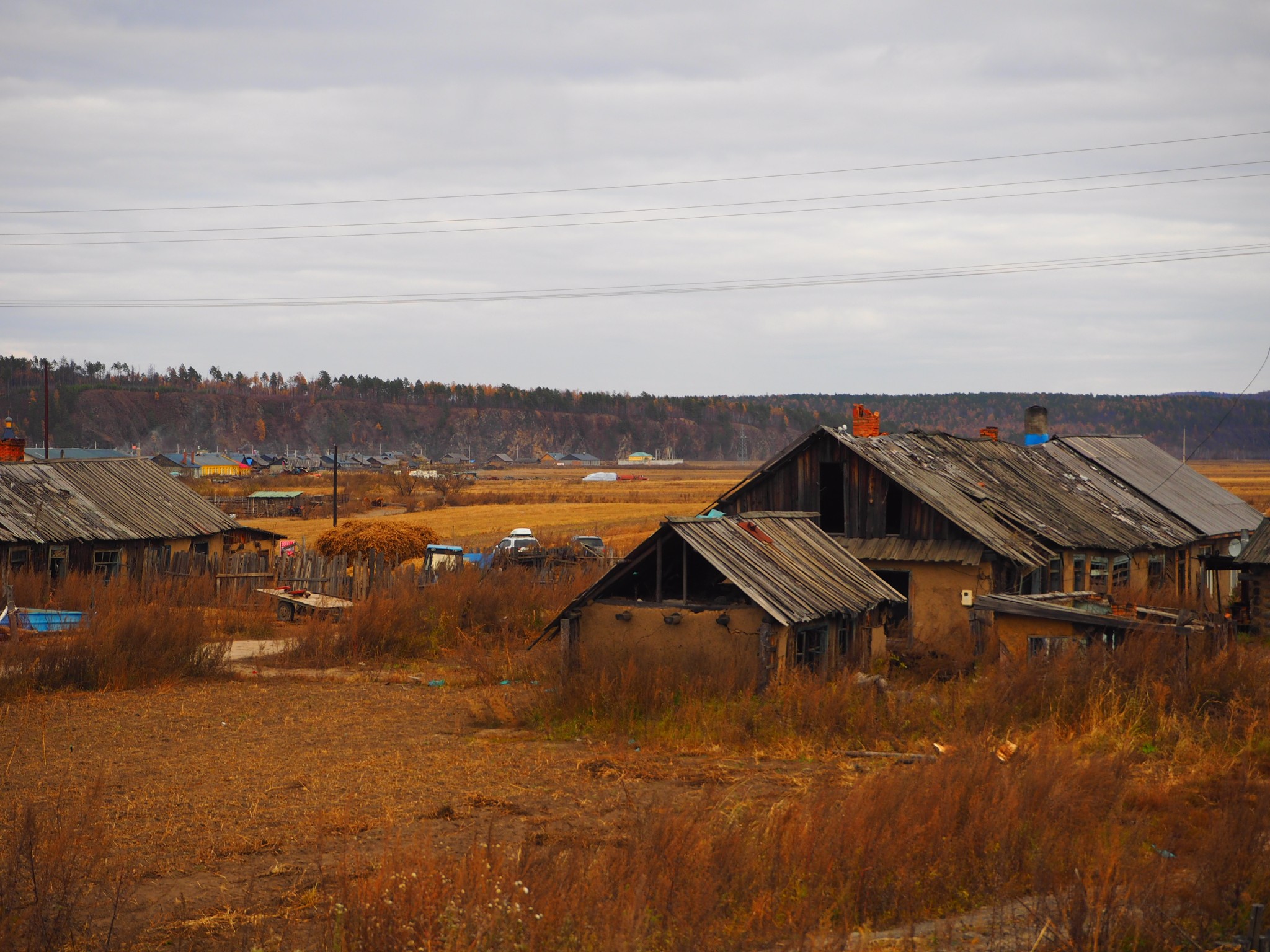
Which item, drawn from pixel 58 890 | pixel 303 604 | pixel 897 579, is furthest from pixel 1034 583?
pixel 58 890

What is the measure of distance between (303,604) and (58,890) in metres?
22.2

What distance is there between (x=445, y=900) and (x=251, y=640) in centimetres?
2163

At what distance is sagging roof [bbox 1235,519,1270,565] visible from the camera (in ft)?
75.3

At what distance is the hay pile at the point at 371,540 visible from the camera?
3406 cm

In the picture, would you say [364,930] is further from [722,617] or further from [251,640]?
[251,640]

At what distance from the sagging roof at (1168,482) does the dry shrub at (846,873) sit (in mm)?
25120

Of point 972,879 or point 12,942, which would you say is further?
point 972,879

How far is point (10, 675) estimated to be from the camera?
19281mm

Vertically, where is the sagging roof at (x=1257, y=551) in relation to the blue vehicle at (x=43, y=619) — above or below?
above

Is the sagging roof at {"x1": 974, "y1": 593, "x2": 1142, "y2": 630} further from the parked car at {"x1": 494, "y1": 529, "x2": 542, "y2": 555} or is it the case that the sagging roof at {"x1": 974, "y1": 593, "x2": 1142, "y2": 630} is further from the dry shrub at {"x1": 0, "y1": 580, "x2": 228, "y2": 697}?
the parked car at {"x1": 494, "y1": 529, "x2": 542, "y2": 555}

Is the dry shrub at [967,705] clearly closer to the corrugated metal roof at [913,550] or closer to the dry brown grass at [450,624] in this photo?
the dry brown grass at [450,624]

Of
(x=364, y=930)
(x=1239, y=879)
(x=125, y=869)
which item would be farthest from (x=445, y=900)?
(x=1239, y=879)

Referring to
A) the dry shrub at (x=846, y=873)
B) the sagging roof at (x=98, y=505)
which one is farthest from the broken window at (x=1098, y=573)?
the sagging roof at (x=98, y=505)

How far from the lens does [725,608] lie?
58.7 ft
